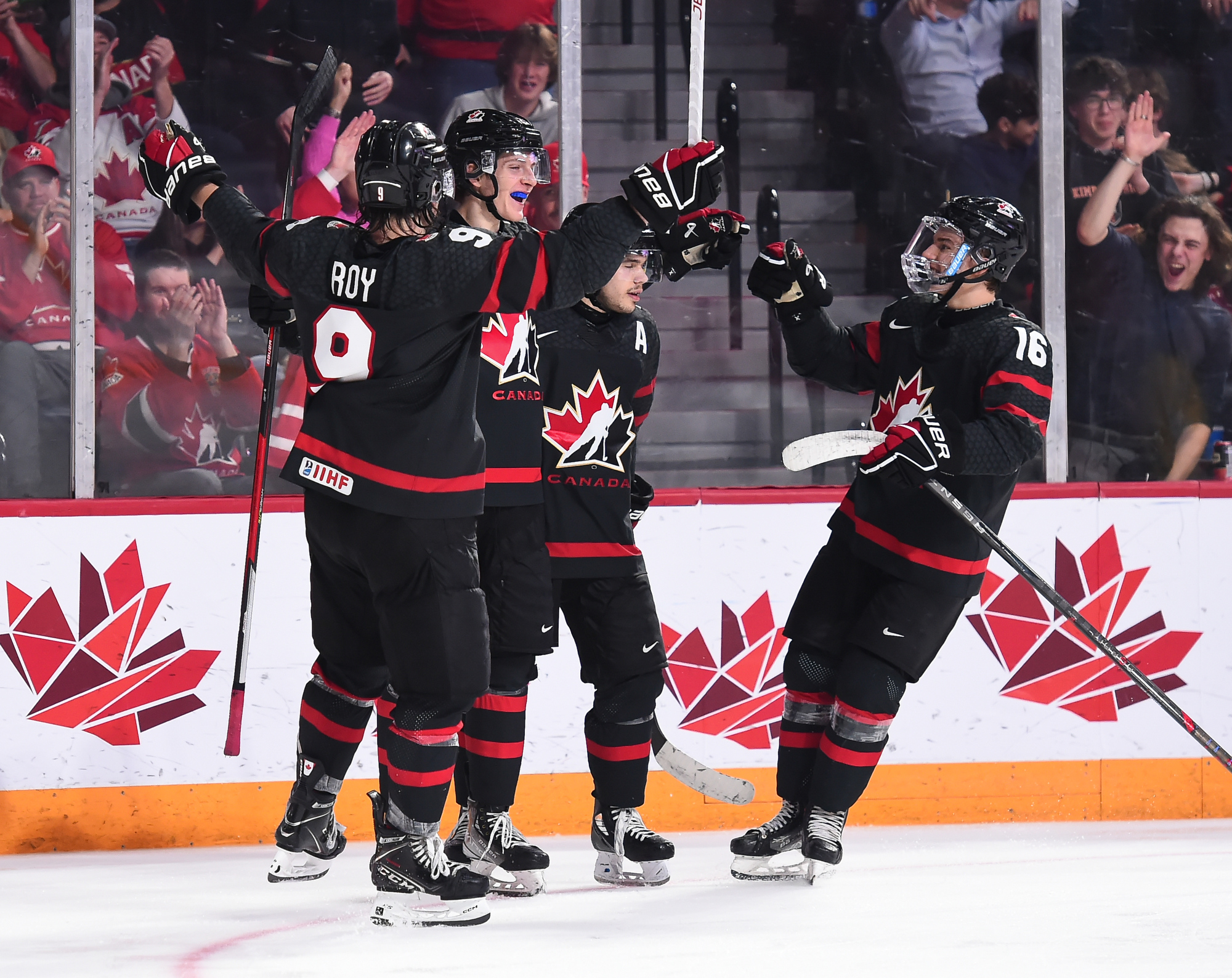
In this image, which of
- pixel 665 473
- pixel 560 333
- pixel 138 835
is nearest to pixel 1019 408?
pixel 560 333

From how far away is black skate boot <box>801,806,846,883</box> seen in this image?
280cm

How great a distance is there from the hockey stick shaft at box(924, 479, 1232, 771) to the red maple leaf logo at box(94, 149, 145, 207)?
218cm

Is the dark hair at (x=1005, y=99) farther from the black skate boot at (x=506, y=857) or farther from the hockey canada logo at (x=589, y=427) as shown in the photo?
the black skate boot at (x=506, y=857)

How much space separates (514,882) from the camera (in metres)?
2.73

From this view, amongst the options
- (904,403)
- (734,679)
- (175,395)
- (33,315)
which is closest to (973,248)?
(904,403)

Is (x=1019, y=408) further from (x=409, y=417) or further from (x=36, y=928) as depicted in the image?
(x=36, y=928)

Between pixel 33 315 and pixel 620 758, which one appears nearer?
pixel 620 758

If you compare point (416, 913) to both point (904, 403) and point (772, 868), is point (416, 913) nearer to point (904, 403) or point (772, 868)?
point (772, 868)

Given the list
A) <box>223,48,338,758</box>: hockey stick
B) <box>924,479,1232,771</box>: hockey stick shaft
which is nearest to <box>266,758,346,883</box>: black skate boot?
<box>223,48,338,758</box>: hockey stick

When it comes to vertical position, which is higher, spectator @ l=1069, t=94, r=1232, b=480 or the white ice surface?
spectator @ l=1069, t=94, r=1232, b=480

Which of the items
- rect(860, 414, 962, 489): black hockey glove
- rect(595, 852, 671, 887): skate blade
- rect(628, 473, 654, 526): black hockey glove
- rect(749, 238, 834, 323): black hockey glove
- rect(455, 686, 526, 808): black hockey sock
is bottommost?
rect(595, 852, 671, 887): skate blade

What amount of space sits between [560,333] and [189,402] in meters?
1.32

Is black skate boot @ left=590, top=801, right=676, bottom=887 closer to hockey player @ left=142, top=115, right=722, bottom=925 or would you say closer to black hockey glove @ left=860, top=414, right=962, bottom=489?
hockey player @ left=142, top=115, right=722, bottom=925

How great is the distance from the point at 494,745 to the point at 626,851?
0.35 metres
